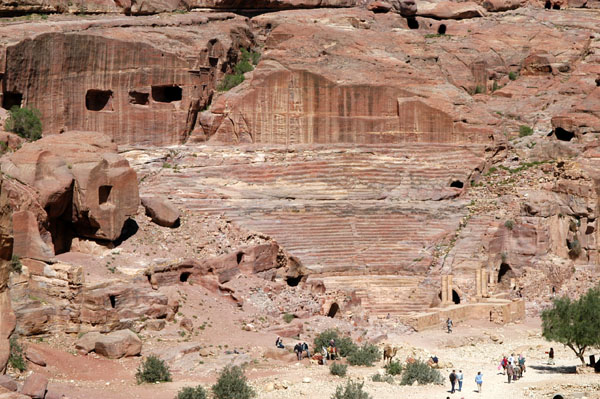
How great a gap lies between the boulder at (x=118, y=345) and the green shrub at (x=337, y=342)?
260 inches

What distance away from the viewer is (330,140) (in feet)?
199

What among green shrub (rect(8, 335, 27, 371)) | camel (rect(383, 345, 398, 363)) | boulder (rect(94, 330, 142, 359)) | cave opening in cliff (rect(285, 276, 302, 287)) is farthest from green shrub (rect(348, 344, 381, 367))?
green shrub (rect(8, 335, 27, 371))

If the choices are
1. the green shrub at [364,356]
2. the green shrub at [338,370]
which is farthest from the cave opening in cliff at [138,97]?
the green shrub at [338,370]

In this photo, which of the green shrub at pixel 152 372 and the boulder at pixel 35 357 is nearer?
the boulder at pixel 35 357

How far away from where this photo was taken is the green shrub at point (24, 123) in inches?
2016

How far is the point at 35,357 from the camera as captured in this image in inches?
1350

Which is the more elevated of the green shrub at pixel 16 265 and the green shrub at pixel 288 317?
the green shrub at pixel 16 265

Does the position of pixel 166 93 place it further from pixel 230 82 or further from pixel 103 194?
pixel 103 194

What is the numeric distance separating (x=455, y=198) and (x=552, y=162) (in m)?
5.13

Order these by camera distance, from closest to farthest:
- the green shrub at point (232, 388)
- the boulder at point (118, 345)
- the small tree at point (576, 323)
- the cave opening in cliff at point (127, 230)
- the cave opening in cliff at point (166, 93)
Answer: the green shrub at point (232, 388) < the boulder at point (118, 345) < the small tree at point (576, 323) < the cave opening in cliff at point (127, 230) < the cave opening in cliff at point (166, 93)

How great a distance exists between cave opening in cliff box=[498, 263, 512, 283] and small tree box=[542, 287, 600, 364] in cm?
1081

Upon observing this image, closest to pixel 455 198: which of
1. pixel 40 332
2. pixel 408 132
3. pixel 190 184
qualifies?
pixel 408 132

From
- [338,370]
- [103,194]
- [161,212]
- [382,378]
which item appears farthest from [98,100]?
[382,378]

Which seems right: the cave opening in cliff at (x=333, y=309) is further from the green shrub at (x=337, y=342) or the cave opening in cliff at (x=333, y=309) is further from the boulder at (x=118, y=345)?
the boulder at (x=118, y=345)
